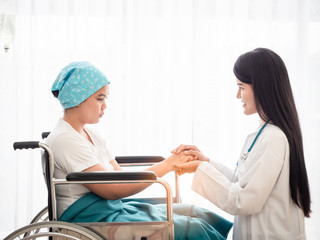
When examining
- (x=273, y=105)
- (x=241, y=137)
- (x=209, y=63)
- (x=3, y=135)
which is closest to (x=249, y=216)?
(x=273, y=105)

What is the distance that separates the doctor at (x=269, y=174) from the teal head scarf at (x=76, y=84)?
1.79ft

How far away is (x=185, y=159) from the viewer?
152 cm

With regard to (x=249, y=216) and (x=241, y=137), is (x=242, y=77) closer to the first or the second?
(x=249, y=216)

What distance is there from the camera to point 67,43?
7.91ft

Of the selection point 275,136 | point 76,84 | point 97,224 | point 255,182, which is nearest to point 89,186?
point 97,224

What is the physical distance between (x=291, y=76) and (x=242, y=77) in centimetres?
133

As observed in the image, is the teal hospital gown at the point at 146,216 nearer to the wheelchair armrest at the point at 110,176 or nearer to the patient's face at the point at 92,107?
the wheelchair armrest at the point at 110,176

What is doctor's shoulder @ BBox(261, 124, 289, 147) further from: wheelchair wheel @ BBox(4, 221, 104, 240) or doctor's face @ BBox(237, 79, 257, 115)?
wheelchair wheel @ BBox(4, 221, 104, 240)

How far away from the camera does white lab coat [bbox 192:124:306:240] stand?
1.23 metres

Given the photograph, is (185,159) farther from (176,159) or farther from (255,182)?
(255,182)

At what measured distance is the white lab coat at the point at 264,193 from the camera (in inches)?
48.5

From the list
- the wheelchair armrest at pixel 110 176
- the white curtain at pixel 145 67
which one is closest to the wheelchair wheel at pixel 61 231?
the wheelchair armrest at pixel 110 176

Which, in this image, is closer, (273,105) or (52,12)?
(273,105)

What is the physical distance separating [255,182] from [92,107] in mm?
718
